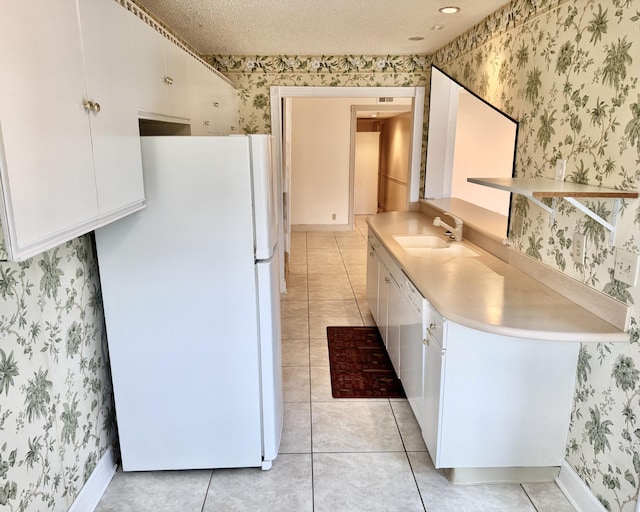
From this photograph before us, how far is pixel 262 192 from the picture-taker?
200cm

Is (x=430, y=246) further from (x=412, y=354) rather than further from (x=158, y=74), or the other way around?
(x=158, y=74)

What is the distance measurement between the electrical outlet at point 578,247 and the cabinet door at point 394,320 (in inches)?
40.1

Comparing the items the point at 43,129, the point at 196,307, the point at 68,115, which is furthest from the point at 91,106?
the point at 196,307

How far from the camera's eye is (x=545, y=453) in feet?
6.93

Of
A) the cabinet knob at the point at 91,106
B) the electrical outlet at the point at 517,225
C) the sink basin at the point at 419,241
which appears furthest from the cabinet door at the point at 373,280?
the cabinet knob at the point at 91,106

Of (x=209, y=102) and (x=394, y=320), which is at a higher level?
(x=209, y=102)

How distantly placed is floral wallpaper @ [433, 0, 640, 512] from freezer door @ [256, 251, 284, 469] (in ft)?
4.30

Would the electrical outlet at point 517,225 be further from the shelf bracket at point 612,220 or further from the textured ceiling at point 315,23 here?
the textured ceiling at point 315,23

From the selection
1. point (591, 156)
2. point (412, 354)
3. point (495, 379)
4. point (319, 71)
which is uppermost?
point (319, 71)

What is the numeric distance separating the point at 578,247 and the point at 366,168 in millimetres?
8473

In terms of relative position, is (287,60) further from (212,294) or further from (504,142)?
(212,294)

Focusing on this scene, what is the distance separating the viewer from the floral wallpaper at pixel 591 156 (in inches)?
65.1

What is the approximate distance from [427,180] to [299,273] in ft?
6.55

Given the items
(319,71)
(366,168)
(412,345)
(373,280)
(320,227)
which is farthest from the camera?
(366,168)
